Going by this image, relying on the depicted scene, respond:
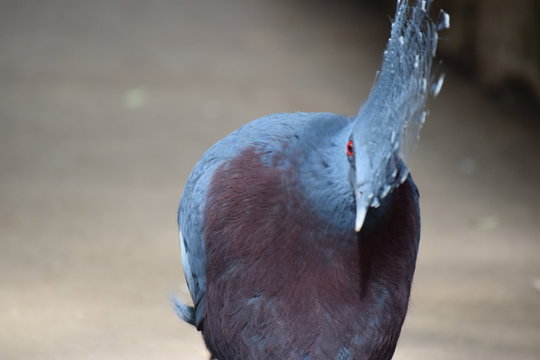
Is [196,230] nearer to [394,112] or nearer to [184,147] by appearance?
[394,112]

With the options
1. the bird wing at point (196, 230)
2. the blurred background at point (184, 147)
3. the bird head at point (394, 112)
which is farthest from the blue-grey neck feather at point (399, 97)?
the blurred background at point (184, 147)

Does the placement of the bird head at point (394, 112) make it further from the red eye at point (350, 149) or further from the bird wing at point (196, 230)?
the bird wing at point (196, 230)

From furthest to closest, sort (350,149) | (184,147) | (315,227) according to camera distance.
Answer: (184,147)
(315,227)
(350,149)

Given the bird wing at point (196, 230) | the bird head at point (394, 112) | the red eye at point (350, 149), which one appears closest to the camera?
the bird head at point (394, 112)

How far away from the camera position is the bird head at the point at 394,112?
211 centimetres

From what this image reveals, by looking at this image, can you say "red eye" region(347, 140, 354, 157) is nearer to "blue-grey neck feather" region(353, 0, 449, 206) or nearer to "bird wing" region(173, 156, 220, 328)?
"blue-grey neck feather" region(353, 0, 449, 206)

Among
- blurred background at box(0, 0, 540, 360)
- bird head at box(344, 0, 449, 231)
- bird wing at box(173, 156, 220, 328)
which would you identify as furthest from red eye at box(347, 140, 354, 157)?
blurred background at box(0, 0, 540, 360)

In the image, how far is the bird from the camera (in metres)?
2.26

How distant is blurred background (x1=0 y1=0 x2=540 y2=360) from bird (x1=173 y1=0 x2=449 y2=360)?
1442mm

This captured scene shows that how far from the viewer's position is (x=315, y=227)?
2391mm

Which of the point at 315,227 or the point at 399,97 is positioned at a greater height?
the point at 399,97

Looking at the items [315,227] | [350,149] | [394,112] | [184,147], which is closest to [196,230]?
[315,227]

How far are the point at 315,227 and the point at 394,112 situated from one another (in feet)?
1.41

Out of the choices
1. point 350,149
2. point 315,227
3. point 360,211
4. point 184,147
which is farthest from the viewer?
point 184,147
